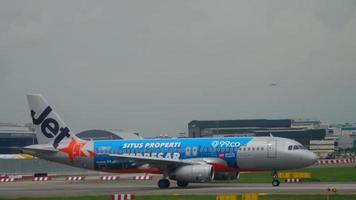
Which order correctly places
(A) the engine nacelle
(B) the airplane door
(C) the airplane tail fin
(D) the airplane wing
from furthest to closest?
1. (C) the airplane tail fin
2. (B) the airplane door
3. (D) the airplane wing
4. (A) the engine nacelle

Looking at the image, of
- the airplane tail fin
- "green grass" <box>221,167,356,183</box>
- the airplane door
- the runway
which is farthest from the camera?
"green grass" <box>221,167,356,183</box>

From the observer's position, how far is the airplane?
5972 cm

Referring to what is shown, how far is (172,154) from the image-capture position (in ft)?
206

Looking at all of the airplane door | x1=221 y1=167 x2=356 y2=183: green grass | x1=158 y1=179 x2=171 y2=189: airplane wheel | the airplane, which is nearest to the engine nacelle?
the airplane

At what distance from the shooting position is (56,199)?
1907 inches

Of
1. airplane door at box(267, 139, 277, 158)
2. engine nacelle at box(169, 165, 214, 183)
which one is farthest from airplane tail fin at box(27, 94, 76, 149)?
airplane door at box(267, 139, 277, 158)

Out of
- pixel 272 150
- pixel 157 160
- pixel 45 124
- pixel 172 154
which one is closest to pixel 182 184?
pixel 172 154

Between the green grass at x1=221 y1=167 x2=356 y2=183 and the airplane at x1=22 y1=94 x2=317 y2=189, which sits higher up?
the airplane at x1=22 y1=94 x2=317 y2=189

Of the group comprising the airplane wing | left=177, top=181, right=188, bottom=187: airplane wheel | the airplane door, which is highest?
the airplane door

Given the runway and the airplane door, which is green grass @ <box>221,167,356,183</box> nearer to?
the runway

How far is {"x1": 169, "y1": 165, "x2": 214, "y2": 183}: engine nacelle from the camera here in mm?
57812

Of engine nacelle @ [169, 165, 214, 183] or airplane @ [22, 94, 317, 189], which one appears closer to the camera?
engine nacelle @ [169, 165, 214, 183]

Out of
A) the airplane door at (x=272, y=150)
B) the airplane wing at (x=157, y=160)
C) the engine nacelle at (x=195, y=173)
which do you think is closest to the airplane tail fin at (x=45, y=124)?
the airplane wing at (x=157, y=160)

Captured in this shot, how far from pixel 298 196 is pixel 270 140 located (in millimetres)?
16212
